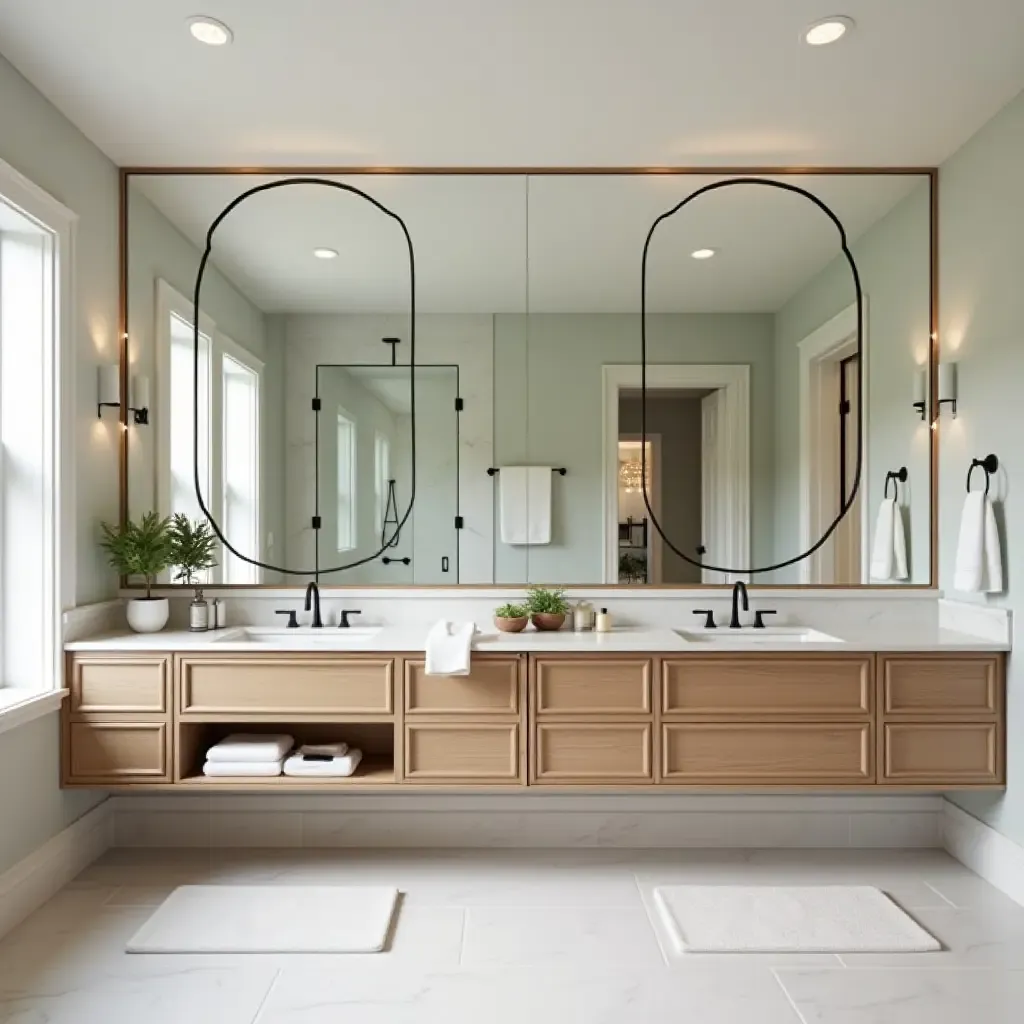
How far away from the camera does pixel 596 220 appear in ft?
10.5

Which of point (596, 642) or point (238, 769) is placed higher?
point (596, 642)

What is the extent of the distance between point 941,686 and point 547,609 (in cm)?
131

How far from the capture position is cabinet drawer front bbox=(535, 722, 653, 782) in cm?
276

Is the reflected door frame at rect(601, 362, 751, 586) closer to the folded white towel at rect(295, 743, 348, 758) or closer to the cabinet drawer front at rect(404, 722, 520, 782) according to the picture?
the cabinet drawer front at rect(404, 722, 520, 782)

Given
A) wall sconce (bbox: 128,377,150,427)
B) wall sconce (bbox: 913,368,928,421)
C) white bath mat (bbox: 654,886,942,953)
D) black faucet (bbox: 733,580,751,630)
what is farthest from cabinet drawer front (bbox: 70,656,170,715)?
wall sconce (bbox: 913,368,928,421)

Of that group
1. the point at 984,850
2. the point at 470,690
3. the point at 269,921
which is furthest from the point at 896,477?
the point at 269,921

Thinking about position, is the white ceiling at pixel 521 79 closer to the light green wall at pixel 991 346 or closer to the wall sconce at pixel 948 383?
the light green wall at pixel 991 346

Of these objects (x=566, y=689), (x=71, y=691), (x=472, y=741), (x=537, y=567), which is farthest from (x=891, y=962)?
(x=71, y=691)

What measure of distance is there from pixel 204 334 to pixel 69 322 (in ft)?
1.83

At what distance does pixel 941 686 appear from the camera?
274 cm

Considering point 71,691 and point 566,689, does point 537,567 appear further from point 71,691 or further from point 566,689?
point 71,691

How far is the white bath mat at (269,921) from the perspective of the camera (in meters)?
2.33

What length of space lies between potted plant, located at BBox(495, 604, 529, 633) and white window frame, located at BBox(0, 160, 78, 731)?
142 cm

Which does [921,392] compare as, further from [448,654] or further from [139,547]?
[139,547]
